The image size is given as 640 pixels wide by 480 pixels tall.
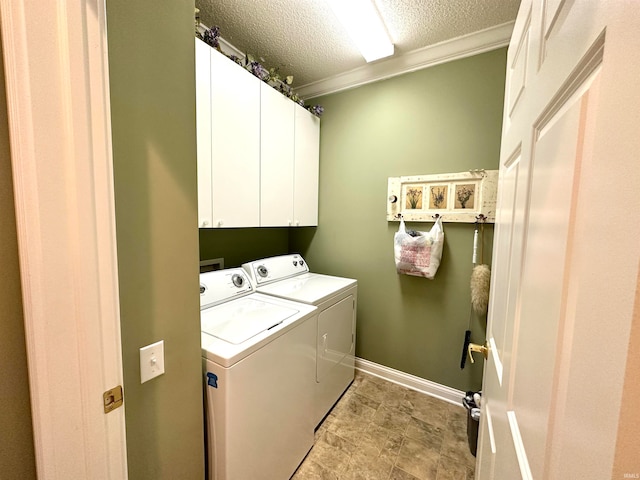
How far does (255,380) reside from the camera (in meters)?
1.16

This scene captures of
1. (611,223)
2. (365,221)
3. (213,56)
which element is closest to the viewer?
(611,223)

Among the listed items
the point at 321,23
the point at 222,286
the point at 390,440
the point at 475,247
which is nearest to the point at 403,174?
the point at 475,247

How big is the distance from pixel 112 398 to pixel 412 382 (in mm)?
2197

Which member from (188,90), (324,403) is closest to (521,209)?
(188,90)

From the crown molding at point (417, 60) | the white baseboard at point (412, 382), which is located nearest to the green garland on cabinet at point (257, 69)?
the crown molding at point (417, 60)

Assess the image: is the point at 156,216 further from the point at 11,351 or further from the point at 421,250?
the point at 421,250

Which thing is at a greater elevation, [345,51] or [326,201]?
[345,51]

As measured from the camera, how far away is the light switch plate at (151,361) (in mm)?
784

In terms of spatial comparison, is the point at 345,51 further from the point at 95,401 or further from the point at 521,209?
the point at 95,401

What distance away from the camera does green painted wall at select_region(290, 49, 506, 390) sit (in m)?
1.85

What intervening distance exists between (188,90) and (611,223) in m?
1.07

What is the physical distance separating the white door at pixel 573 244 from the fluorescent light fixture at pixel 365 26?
3.80 ft

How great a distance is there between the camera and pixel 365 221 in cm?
230

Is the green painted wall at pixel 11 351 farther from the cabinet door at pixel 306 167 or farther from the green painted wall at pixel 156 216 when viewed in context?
the cabinet door at pixel 306 167
